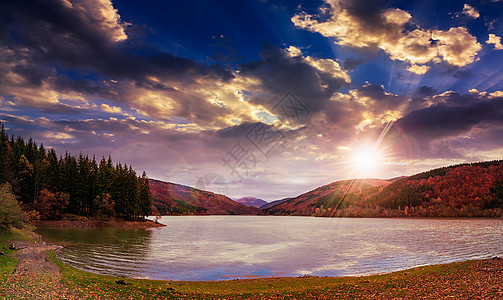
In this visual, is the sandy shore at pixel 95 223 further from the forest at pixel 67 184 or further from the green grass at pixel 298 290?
the green grass at pixel 298 290

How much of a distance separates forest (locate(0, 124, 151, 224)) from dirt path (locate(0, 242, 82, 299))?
3020 inches

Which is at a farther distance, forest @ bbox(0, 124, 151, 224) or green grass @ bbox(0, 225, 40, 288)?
forest @ bbox(0, 124, 151, 224)

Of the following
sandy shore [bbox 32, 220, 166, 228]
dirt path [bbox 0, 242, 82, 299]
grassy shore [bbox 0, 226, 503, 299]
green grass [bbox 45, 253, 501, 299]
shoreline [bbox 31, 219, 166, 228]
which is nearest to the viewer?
dirt path [bbox 0, 242, 82, 299]

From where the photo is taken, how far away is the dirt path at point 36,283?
60.9ft

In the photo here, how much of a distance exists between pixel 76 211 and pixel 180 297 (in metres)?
110

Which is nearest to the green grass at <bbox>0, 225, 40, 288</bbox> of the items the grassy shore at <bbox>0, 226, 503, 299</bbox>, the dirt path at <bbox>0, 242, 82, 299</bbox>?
the grassy shore at <bbox>0, 226, 503, 299</bbox>

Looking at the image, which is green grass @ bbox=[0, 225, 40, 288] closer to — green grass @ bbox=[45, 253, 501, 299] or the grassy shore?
the grassy shore

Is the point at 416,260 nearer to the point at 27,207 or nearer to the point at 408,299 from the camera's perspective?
the point at 408,299

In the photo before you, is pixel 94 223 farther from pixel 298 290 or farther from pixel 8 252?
pixel 298 290

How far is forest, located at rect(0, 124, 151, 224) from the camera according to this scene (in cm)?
9531

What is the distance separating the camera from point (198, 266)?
40.6m

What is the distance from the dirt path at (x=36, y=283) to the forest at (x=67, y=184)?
76.7 meters

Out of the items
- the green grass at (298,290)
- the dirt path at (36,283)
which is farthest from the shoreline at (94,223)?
the green grass at (298,290)

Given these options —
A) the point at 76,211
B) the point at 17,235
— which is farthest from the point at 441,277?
the point at 76,211
